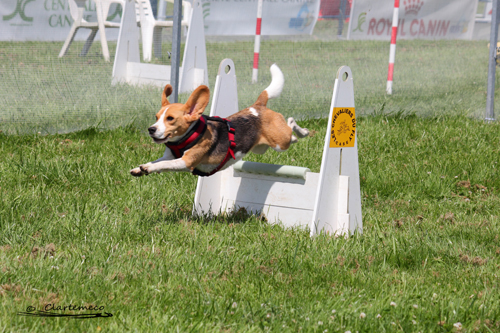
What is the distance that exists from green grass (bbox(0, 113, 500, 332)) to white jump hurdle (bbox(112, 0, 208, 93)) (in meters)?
1.75

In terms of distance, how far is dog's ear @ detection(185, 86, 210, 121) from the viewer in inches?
105

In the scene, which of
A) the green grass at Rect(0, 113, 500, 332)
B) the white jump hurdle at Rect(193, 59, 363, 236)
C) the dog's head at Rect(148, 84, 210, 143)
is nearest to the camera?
the green grass at Rect(0, 113, 500, 332)


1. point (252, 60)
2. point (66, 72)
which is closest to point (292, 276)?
point (66, 72)

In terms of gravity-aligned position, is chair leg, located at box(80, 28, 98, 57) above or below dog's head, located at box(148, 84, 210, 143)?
above

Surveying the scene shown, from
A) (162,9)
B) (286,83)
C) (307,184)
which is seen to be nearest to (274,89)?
(307,184)

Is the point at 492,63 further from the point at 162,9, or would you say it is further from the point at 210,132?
the point at 210,132

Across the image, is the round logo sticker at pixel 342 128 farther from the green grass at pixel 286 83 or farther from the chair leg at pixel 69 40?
the chair leg at pixel 69 40

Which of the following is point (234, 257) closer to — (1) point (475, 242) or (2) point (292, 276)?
(2) point (292, 276)

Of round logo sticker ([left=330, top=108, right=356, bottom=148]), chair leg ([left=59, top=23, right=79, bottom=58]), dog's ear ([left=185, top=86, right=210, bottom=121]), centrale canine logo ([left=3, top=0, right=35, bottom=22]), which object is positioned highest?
centrale canine logo ([left=3, top=0, right=35, bottom=22])

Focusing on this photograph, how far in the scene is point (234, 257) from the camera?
2977 mm

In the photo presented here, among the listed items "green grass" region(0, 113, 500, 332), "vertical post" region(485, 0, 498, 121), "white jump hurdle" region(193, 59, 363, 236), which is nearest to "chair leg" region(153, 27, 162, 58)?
"green grass" region(0, 113, 500, 332)

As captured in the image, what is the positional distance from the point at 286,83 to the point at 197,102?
423 centimetres

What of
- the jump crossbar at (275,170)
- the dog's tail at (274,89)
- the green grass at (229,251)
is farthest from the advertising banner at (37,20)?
the dog's tail at (274,89)

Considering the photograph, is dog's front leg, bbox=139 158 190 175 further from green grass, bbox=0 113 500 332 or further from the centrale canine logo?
the centrale canine logo
